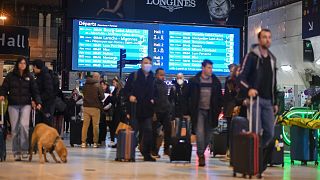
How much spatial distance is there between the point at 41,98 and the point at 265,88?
4200 millimetres

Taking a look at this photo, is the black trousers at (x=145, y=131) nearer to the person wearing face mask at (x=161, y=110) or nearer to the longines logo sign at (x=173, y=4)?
the person wearing face mask at (x=161, y=110)

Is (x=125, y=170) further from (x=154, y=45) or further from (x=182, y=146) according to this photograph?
(x=154, y=45)

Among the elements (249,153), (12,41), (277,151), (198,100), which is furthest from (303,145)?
(12,41)

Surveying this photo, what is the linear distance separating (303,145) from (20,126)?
4568 mm

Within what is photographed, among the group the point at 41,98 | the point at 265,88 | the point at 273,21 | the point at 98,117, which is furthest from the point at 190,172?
the point at 273,21

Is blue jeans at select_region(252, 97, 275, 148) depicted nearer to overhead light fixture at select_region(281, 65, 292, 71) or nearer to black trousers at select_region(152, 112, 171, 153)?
black trousers at select_region(152, 112, 171, 153)

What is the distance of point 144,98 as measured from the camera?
30.7 ft

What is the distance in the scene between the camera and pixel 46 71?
981 cm

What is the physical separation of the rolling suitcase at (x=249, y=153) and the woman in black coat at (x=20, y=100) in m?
3.52

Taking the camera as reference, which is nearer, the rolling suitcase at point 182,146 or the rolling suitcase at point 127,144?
the rolling suitcase at point 182,146

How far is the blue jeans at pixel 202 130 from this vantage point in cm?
864

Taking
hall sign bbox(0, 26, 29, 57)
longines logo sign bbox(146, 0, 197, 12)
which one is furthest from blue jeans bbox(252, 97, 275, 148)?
longines logo sign bbox(146, 0, 197, 12)

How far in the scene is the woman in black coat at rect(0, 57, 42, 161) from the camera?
9.09 metres

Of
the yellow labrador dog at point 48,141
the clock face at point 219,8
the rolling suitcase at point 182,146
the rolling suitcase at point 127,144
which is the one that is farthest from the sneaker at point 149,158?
the clock face at point 219,8
